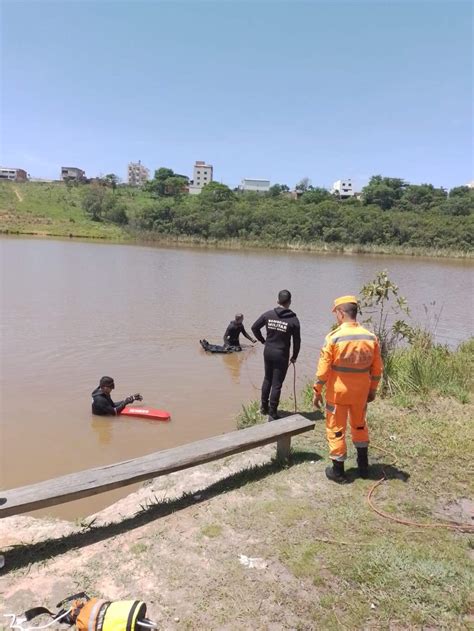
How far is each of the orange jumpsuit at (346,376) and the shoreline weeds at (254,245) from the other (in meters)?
49.5

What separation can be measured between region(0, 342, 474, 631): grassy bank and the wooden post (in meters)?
0.09

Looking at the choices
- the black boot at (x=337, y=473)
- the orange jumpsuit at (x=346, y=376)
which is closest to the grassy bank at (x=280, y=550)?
the black boot at (x=337, y=473)

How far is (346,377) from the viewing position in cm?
427

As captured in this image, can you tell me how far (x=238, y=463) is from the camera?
4.97 meters

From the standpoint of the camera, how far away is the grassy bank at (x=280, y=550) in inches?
112

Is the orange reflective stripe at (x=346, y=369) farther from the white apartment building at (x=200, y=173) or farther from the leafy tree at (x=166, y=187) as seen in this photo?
the white apartment building at (x=200, y=173)

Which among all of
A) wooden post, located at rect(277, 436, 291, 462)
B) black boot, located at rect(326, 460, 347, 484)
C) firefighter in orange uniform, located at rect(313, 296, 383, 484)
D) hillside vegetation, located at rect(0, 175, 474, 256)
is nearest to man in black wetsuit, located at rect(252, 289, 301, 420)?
wooden post, located at rect(277, 436, 291, 462)

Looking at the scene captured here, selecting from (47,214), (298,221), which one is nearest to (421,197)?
(298,221)

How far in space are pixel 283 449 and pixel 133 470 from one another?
67.0 inches

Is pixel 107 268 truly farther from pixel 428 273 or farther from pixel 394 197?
pixel 394 197

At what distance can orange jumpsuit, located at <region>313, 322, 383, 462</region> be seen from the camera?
13.9 ft

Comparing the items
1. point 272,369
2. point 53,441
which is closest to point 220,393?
point 272,369

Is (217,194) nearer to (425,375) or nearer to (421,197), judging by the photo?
(421,197)

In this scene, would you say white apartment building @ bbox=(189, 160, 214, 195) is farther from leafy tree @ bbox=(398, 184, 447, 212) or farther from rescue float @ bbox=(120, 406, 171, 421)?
rescue float @ bbox=(120, 406, 171, 421)
